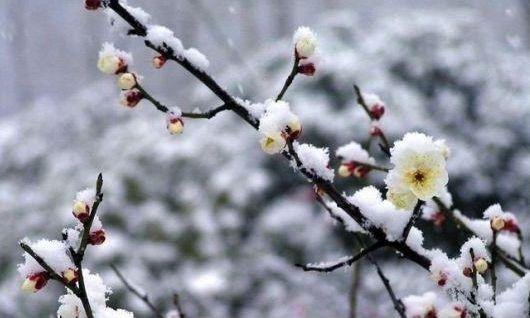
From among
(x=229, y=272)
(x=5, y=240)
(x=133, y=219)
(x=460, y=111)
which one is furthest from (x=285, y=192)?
(x=5, y=240)

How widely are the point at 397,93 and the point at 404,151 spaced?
16.1 feet

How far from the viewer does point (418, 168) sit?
0.86 m

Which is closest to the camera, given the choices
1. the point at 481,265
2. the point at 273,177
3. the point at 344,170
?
the point at 481,265

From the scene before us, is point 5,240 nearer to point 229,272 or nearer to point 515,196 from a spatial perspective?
point 229,272

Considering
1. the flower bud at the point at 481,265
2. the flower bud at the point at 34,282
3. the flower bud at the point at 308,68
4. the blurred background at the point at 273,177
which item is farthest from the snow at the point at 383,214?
the blurred background at the point at 273,177

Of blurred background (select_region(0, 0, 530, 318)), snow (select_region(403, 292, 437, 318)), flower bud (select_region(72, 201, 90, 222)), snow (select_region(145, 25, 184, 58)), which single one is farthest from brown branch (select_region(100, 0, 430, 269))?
blurred background (select_region(0, 0, 530, 318))

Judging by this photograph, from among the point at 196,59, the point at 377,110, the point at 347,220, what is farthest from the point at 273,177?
the point at 196,59

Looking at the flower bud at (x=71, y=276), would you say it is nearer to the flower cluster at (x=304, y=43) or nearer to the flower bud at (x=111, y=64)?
the flower bud at (x=111, y=64)

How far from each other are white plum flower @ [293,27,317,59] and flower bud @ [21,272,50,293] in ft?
1.64

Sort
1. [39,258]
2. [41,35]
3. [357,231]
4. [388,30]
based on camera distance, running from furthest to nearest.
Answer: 1. [41,35]
2. [388,30]
3. [357,231]
4. [39,258]

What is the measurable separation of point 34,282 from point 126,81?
1.08 feet

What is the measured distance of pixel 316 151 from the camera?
917 millimetres

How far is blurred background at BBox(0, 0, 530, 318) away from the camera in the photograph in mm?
4809

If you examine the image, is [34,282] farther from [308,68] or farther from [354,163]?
[354,163]
